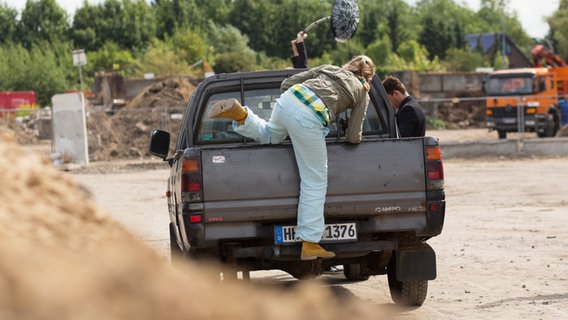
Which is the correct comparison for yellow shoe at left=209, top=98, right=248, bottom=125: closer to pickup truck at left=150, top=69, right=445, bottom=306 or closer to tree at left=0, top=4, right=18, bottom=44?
pickup truck at left=150, top=69, right=445, bottom=306

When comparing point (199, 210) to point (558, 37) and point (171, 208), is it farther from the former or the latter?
point (558, 37)

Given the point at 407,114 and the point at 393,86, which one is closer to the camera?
the point at 407,114

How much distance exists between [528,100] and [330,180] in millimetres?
33116

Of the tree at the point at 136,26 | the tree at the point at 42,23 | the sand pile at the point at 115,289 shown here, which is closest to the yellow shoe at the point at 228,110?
the sand pile at the point at 115,289

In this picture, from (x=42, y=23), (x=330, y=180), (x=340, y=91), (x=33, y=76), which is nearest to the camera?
(x=330, y=180)

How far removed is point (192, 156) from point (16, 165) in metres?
2.80

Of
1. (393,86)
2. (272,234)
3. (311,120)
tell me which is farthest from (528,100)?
(272,234)

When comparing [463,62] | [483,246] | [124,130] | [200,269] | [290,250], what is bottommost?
[124,130]

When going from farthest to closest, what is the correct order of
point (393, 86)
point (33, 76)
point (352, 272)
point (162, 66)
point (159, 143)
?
point (33, 76), point (162, 66), point (393, 86), point (352, 272), point (159, 143)

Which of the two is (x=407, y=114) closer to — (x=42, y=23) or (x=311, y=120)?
(x=311, y=120)

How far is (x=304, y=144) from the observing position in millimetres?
7891

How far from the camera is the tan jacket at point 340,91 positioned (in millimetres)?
8086

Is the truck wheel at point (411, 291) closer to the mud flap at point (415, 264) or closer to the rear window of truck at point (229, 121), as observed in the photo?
the mud flap at point (415, 264)

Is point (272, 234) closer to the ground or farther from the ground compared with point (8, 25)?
closer to the ground
